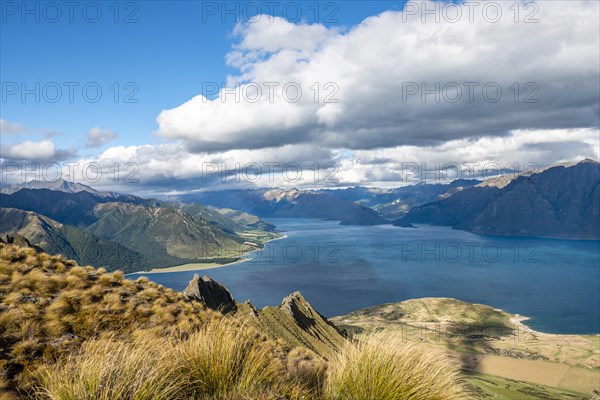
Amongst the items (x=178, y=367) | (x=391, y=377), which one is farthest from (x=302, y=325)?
(x=178, y=367)

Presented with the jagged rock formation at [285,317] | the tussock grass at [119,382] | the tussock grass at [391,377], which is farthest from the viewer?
the jagged rock formation at [285,317]

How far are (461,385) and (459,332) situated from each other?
686 feet

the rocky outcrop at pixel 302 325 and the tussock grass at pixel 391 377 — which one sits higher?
the tussock grass at pixel 391 377

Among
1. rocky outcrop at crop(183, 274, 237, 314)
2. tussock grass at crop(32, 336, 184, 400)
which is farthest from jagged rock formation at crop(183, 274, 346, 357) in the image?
tussock grass at crop(32, 336, 184, 400)

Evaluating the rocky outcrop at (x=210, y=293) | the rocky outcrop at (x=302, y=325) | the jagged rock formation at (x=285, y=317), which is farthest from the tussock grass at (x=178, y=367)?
the rocky outcrop at (x=302, y=325)

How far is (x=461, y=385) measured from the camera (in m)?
8.55

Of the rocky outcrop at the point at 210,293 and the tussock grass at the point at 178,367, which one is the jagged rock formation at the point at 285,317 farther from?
the tussock grass at the point at 178,367

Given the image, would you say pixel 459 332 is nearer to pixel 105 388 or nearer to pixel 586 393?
pixel 586 393

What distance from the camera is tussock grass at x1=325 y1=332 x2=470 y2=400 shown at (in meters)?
7.33

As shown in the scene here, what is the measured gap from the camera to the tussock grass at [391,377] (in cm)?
733

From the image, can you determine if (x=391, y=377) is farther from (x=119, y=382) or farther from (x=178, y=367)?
(x=119, y=382)

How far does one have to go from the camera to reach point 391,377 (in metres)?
7.47

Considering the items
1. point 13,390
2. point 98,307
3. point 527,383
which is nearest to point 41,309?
point 98,307

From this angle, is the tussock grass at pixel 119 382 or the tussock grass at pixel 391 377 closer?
the tussock grass at pixel 119 382
